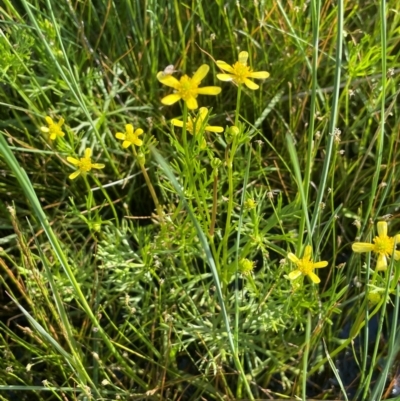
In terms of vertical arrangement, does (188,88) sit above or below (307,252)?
above

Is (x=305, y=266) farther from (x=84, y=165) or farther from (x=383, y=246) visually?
(x=84, y=165)

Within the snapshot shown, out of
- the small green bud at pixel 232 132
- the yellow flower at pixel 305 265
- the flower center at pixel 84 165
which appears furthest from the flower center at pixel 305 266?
the flower center at pixel 84 165

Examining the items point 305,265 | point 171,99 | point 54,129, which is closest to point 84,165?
point 54,129

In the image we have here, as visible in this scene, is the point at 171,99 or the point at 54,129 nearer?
the point at 171,99

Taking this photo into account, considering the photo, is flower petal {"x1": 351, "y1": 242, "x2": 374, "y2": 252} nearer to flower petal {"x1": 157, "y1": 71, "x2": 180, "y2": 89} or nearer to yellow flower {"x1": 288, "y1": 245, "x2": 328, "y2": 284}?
yellow flower {"x1": 288, "y1": 245, "x2": 328, "y2": 284}

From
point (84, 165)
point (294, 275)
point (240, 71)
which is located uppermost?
point (240, 71)

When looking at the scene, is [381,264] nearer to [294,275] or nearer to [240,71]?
[294,275]

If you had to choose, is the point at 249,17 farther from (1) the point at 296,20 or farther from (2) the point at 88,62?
(2) the point at 88,62

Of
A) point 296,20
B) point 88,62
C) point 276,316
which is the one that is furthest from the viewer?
point 88,62

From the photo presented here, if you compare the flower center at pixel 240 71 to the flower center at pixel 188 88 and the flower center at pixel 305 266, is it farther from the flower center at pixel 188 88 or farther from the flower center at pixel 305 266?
the flower center at pixel 305 266

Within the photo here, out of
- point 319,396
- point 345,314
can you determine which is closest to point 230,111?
point 345,314
